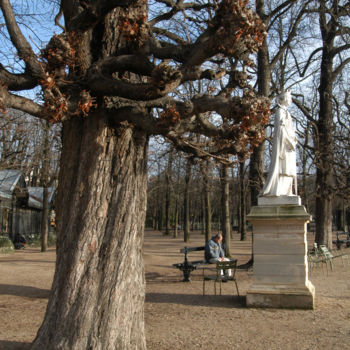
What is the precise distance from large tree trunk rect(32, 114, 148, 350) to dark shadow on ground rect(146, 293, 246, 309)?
12.9 ft

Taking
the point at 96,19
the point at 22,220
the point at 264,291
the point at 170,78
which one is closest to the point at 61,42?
the point at 96,19

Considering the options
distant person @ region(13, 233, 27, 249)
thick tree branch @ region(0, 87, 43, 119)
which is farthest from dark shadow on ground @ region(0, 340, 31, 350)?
distant person @ region(13, 233, 27, 249)

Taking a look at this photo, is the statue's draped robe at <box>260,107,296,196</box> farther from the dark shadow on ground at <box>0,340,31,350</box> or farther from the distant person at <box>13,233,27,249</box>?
the distant person at <box>13,233,27,249</box>

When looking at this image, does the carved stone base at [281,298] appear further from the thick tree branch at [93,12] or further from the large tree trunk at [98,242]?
the thick tree branch at [93,12]

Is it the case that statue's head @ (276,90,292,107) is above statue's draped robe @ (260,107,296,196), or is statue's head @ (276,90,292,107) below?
above

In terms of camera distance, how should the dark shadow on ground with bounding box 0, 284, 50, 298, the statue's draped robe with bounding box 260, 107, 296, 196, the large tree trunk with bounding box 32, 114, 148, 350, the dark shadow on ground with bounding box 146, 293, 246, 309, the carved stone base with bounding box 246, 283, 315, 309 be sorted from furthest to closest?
the dark shadow on ground with bounding box 0, 284, 50, 298 < the statue's draped robe with bounding box 260, 107, 296, 196 < the dark shadow on ground with bounding box 146, 293, 246, 309 < the carved stone base with bounding box 246, 283, 315, 309 < the large tree trunk with bounding box 32, 114, 148, 350

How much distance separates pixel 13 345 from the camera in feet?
19.5

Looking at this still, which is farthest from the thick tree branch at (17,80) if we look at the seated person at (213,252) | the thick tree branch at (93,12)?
the seated person at (213,252)

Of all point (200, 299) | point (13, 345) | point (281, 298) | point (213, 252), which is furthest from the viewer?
point (213, 252)

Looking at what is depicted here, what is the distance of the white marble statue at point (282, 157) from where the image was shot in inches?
365

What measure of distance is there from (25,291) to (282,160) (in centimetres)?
752

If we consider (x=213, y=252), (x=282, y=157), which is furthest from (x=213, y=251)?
(x=282, y=157)

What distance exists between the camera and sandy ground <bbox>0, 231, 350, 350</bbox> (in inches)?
243

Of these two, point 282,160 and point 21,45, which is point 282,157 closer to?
point 282,160
